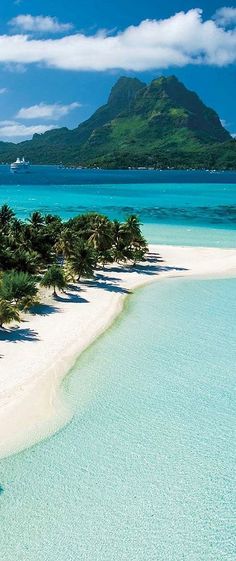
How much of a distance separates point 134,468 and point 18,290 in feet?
79.0

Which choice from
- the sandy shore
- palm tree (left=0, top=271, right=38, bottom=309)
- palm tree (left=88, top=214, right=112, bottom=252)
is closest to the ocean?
the sandy shore

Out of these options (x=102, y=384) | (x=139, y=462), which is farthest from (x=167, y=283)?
(x=139, y=462)

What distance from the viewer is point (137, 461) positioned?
903 inches

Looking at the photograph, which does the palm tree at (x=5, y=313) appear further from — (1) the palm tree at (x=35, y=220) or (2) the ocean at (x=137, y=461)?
(1) the palm tree at (x=35, y=220)

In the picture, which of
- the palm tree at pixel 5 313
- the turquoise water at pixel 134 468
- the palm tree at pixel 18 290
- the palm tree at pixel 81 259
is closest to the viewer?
the turquoise water at pixel 134 468

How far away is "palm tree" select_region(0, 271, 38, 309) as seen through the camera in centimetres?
4297

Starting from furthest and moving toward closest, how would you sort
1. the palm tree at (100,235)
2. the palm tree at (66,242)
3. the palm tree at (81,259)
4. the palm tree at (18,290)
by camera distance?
the palm tree at (100,235) < the palm tree at (66,242) < the palm tree at (81,259) < the palm tree at (18,290)

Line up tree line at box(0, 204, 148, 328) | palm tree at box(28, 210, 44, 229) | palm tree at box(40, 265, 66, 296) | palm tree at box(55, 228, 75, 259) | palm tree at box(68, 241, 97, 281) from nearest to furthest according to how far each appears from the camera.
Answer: tree line at box(0, 204, 148, 328)
palm tree at box(40, 265, 66, 296)
palm tree at box(68, 241, 97, 281)
palm tree at box(55, 228, 75, 259)
palm tree at box(28, 210, 44, 229)

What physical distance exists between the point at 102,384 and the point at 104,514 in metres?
11.5

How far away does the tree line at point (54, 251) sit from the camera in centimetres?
4422

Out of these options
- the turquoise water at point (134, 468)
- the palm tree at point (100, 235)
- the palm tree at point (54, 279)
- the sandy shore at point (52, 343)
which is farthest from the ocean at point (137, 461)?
the palm tree at point (100, 235)

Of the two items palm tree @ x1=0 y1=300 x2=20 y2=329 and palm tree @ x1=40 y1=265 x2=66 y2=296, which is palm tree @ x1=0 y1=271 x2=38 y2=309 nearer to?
palm tree @ x1=40 y1=265 x2=66 y2=296

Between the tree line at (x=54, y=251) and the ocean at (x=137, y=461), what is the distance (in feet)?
31.2

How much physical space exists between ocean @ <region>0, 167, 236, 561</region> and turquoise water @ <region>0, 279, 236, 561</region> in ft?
0.16
